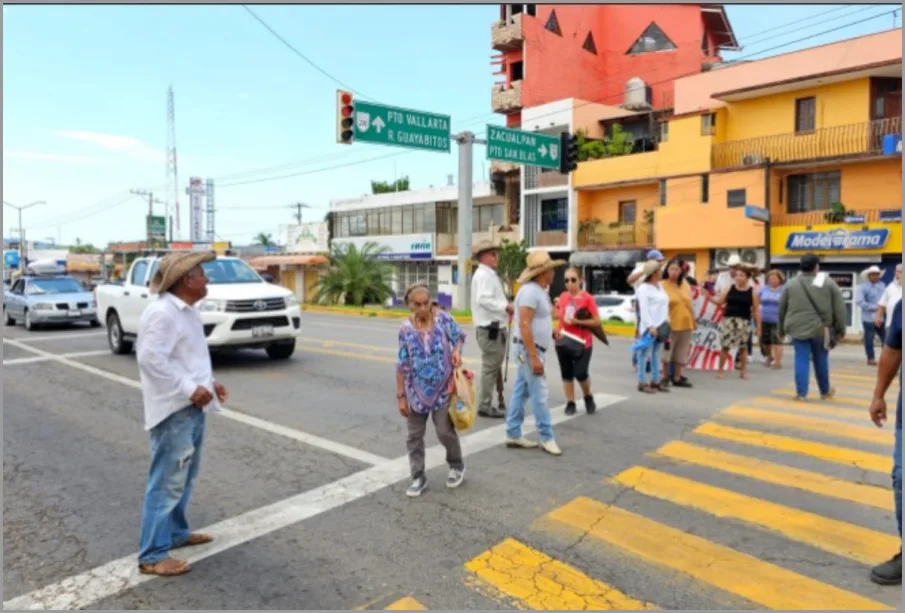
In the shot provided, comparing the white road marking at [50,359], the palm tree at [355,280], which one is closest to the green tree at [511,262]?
the palm tree at [355,280]

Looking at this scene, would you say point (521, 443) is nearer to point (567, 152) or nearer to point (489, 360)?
point (489, 360)

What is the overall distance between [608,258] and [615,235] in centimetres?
155

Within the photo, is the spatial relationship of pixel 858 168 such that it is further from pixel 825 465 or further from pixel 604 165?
pixel 825 465

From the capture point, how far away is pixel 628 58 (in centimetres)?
4256

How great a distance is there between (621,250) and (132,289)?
24.2 metres

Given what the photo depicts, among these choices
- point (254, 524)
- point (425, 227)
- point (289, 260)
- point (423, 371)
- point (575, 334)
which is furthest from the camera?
point (289, 260)

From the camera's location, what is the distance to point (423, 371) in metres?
4.80

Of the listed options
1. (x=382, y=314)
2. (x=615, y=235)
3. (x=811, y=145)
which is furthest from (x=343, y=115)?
(x=615, y=235)

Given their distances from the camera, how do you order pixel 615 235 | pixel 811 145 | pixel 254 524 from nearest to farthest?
pixel 254 524
pixel 811 145
pixel 615 235

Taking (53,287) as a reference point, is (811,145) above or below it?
above

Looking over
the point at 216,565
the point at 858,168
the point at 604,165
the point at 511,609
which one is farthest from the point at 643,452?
the point at 604,165

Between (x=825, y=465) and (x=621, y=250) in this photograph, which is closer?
(x=825, y=465)

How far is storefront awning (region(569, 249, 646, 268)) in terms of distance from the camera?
30.6 meters

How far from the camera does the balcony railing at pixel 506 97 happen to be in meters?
39.1
